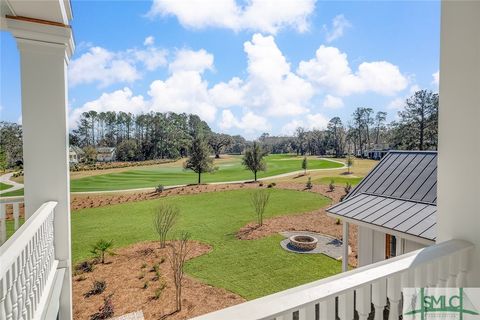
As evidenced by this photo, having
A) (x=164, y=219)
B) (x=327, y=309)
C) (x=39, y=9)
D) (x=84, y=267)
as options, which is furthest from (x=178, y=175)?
(x=327, y=309)

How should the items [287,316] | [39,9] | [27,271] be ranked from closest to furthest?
1. [287,316]
2. [27,271]
3. [39,9]

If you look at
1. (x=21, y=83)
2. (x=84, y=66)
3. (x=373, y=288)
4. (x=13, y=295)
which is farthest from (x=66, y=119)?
(x=84, y=66)

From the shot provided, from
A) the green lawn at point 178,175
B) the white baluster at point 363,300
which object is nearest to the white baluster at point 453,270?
the white baluster at point 363,300

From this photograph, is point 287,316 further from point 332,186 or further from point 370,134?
point 332,186

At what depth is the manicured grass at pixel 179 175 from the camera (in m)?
5.01

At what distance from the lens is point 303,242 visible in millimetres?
5305

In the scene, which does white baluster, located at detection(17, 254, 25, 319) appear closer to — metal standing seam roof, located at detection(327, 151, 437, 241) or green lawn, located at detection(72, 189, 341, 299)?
metal standing seam roof, located at detection(327, 151, 437, 241)

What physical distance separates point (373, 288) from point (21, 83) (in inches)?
69.0

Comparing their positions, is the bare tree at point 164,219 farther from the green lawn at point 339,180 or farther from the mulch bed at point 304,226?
the green lawn at point 339,180

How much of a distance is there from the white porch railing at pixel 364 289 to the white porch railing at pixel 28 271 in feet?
1.79

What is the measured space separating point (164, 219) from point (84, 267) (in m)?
1.71

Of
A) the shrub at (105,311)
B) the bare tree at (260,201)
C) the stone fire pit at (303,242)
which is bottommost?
the shrub at (105,311)

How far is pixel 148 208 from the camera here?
233 inches

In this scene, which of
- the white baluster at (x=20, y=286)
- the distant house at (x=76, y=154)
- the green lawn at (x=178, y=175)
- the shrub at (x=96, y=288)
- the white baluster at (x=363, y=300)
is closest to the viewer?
the white baluster at (x=363, y=300)
